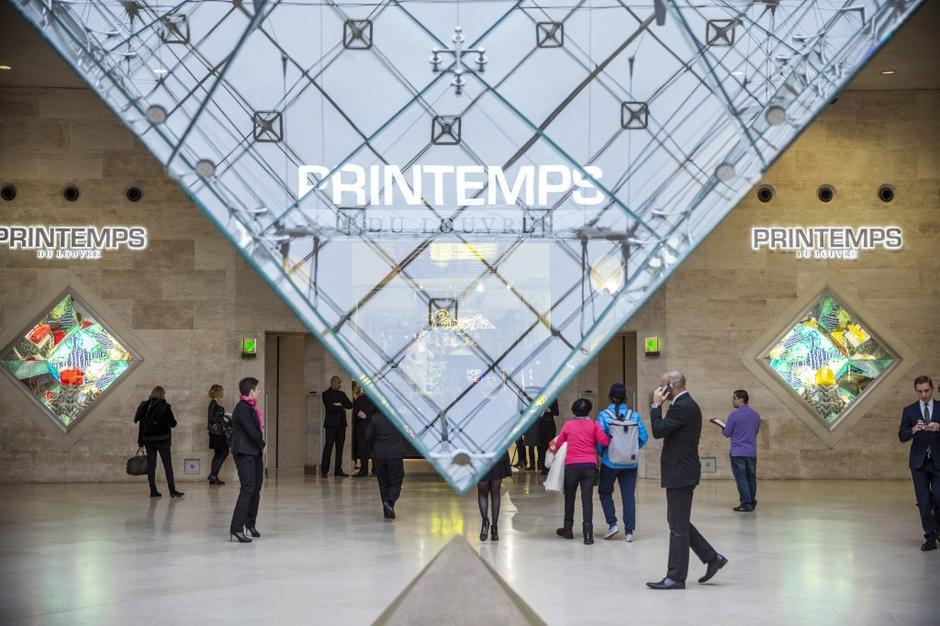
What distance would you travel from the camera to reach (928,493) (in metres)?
8.95

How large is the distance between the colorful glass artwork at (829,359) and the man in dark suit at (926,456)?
642 centimetres

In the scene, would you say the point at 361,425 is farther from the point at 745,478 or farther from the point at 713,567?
the point at 713,567

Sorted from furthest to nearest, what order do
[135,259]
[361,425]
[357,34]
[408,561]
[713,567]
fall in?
[361,425] → [135,259] → [408,561] → [713,567] → [357,34]

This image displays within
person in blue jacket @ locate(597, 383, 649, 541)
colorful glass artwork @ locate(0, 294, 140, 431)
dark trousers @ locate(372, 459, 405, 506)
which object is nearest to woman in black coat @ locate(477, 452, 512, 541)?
person in blue jacket @ locate(597, 383, 649, 541)

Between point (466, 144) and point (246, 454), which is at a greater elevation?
point (466, 144)

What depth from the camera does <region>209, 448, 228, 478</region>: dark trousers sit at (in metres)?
14.9

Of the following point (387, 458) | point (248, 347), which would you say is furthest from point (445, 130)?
point (248, 347)

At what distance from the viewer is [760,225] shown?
15.7 meters

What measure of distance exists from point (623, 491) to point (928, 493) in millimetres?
2279

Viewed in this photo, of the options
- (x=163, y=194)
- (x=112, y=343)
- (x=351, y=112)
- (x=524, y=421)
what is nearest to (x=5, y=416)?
(x=112, y=343)

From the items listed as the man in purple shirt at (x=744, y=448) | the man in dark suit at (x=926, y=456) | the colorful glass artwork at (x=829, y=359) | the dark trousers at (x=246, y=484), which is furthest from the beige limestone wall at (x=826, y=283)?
the dark trousers at (x=246, y=484)

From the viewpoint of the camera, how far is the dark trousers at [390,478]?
10.8m

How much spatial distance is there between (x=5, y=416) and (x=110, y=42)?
34.3 feet

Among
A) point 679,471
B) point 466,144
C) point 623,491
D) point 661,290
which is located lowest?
Result: point 623,491
